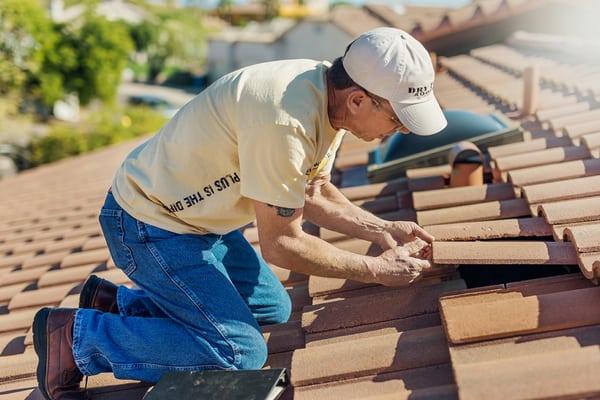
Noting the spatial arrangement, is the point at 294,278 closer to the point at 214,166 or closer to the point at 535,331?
the point at 214,166

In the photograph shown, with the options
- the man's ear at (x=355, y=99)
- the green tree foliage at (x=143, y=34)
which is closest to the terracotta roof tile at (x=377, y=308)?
the man's ear at (x=355, y=99)

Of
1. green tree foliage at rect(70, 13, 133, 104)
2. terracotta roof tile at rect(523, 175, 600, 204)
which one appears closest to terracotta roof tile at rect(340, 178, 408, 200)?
terracotta roof tile at rect(523, 175, 600, 204)

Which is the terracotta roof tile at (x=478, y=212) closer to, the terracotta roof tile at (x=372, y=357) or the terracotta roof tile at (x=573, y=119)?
the terracotta roof tile at (x=372, y=357)

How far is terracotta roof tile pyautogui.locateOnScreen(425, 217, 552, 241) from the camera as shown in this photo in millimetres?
2559

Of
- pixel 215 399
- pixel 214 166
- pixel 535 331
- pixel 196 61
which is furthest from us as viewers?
pixel 196 61

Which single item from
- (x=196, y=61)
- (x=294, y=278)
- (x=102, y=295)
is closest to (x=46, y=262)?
(x=102, y=295)

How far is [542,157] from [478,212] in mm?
629

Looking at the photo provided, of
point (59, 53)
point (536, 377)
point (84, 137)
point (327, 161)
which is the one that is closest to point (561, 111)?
point (327, 161)

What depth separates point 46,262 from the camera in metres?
4.21

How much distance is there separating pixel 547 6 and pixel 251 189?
6573 millimetres

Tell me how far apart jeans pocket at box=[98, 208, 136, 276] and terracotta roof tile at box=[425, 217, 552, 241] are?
1203 millimetres

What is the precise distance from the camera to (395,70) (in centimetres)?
221

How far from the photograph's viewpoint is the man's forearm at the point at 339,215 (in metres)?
2.79

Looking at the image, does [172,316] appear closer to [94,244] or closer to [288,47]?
[94,244]
